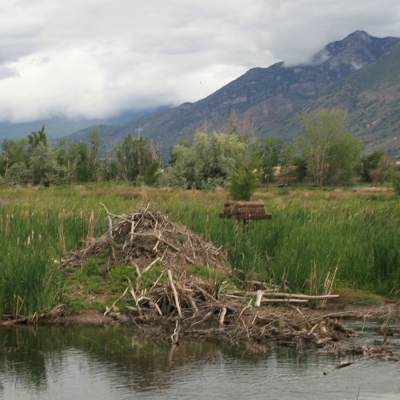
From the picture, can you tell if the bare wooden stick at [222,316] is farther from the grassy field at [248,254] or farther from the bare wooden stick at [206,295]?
the grassy field at [248,254]

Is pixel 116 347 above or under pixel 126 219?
under

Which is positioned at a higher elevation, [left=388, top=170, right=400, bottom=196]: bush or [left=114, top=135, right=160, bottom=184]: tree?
[left=114, top=135, right=160, bottom=184]: tree

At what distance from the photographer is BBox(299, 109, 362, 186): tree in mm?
77250

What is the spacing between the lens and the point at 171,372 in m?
8.41

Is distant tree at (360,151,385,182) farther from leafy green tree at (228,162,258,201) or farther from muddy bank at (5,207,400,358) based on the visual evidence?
muddy bank at (5,207,400,358)

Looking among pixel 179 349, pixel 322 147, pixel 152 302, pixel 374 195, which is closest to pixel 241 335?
pixel 179 349

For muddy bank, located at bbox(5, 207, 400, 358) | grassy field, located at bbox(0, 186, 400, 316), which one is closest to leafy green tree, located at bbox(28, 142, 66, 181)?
grassy field, located at bbox(0, 186, 400, 316)

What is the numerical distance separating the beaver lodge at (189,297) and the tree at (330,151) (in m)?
62.4

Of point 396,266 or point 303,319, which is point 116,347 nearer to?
point 303,319

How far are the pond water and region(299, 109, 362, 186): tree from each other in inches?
2598

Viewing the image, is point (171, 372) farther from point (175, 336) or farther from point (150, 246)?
point (150, 246)

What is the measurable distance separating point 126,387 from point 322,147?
7420 centimetres

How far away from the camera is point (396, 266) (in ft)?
43.9

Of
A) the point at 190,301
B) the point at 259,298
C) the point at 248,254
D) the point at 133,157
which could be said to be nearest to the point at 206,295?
the point at 190,301
